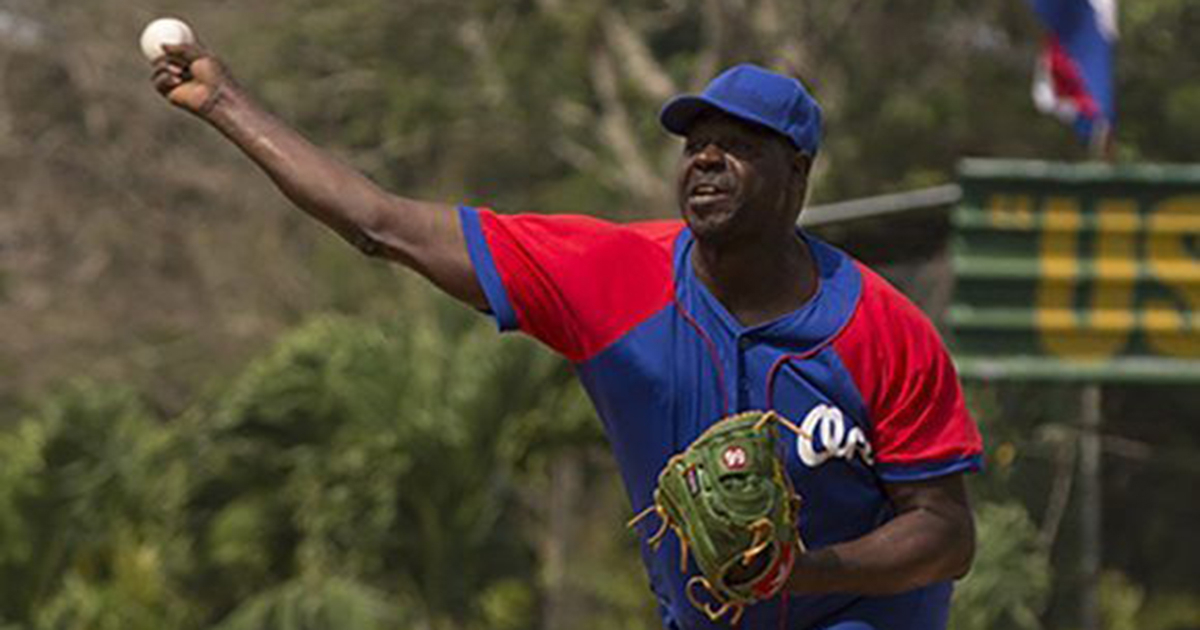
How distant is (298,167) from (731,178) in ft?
2.62

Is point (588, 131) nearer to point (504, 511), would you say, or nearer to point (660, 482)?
point (504, 511)

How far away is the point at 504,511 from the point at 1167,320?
370 cm

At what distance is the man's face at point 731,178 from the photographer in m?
4.49

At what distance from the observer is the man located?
4492mm

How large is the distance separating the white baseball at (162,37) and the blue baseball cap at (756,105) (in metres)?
0.90

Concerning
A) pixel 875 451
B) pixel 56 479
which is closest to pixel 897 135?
pixel 56 479

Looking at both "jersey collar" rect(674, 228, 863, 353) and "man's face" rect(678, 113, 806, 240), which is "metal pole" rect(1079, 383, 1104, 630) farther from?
"man's face" rect(678, 113, 806, 240)

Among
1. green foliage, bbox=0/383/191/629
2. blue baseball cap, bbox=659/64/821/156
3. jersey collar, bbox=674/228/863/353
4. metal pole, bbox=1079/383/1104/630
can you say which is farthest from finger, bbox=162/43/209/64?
metal pole, bbox=1079/383/1104/630

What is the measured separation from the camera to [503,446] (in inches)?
488

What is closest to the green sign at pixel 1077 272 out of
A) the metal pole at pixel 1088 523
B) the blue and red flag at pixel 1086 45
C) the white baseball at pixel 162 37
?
the metal pole at pixel 1088 523

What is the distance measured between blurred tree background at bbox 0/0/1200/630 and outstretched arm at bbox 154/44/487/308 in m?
6.82

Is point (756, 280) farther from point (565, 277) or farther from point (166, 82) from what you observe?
point (166, 82)

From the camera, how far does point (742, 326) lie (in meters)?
4.66

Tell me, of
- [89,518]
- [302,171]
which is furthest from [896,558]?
[89,518]
